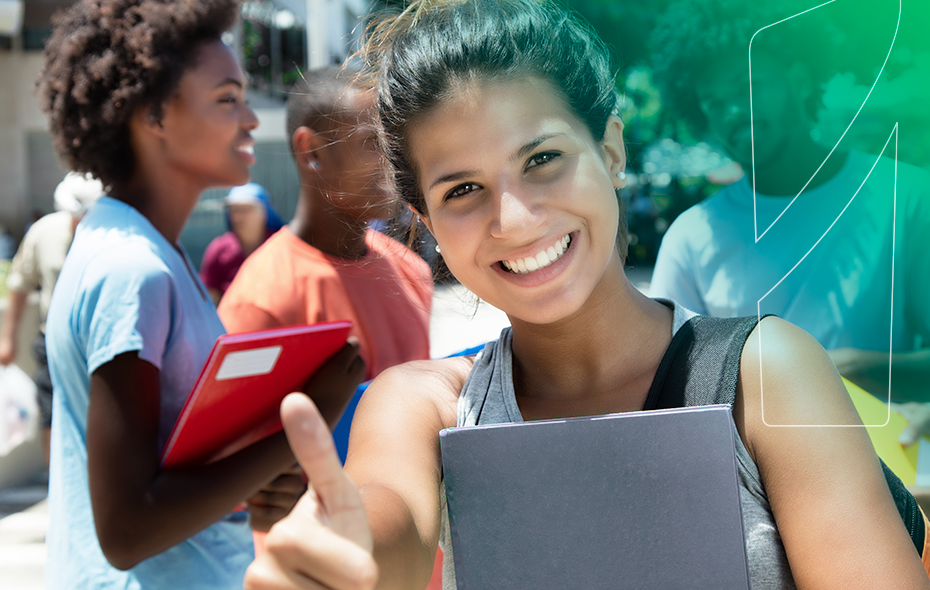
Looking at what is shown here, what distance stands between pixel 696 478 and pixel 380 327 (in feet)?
4.98

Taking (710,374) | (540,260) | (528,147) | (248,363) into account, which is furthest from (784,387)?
(248,363)

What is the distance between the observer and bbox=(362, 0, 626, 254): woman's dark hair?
1.16 metres

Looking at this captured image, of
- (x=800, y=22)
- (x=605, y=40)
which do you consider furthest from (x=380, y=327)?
(x=800, y=22)

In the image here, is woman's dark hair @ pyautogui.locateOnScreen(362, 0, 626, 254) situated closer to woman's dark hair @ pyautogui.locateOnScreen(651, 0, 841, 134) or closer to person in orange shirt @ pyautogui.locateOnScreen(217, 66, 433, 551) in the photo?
woman's dark hair @ pyautogui.locateOnScreen(651, 0, 841, 134)

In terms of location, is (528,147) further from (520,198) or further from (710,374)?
(710,374)

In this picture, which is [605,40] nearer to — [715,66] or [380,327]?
[715,66]

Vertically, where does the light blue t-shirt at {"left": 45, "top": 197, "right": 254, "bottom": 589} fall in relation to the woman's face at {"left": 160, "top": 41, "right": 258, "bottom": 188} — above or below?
below

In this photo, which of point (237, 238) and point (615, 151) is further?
point (237, 238)

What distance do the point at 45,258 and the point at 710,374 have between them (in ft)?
14.2

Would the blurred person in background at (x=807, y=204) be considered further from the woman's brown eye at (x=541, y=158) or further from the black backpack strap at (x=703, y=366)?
the woman's brown eye at (x=541, y=158)

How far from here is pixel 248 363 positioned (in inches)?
57.1

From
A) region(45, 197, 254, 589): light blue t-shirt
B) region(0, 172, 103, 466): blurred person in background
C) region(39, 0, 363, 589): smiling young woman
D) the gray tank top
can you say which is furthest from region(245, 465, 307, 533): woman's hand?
region(0, 172, 103, 466): blurred person in background

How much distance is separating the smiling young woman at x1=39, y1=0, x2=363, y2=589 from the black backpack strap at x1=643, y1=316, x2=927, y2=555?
89 centimetres

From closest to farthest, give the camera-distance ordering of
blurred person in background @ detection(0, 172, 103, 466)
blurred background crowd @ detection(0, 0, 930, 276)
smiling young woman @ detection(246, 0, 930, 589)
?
blurred background crowd @ detection(0, 0, 930, 276)
smiling young woman @ detection(246, 0, 930, 589)
blurred person in background @ detection(0, 172, 103, 466)
